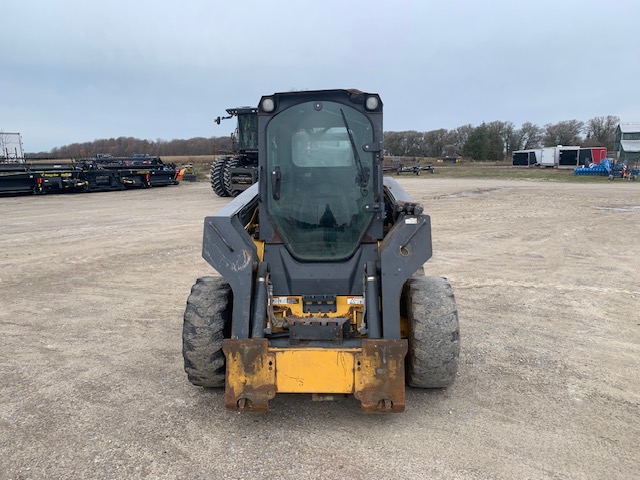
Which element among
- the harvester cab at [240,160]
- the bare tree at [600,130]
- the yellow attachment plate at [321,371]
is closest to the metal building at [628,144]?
the bare tree at [600,130]

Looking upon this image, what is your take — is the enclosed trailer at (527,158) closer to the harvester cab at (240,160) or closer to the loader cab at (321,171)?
the harvester cab at (240,160)

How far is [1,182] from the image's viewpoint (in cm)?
2148

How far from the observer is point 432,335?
3.72 m

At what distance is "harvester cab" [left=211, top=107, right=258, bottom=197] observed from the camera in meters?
20.0

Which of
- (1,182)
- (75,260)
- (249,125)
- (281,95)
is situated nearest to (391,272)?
(281,95)

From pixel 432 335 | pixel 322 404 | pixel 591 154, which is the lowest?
pixel 322 404

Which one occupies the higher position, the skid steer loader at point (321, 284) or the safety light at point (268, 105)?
the safety light at point (268, 105)

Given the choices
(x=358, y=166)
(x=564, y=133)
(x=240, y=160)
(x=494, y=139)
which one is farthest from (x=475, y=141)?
A: (x=358, y=166)

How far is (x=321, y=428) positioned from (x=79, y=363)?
2.58m

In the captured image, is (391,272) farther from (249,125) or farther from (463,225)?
(249,125)

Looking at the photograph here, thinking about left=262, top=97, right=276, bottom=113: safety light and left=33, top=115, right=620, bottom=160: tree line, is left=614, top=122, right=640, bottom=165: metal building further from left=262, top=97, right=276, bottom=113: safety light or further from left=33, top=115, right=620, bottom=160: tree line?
left=262, top=97, right=276, bottom=113: safety light

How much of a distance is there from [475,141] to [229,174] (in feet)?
150

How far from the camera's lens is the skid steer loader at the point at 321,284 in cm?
349

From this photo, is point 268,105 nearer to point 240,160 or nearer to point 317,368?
point 317,368
